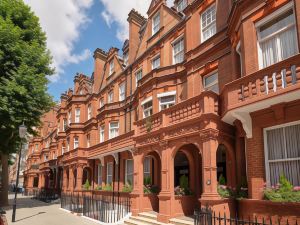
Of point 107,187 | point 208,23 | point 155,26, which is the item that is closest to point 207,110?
point 208,23

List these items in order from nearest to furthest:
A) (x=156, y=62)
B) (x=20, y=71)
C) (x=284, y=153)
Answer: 1. (x=284, y=153)
2. (x=20, y=71)
3. (x=156, y=62)

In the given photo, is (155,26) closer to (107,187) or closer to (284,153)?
(107,187)

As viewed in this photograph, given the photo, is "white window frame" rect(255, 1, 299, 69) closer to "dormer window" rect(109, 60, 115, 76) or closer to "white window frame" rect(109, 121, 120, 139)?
"white window frame" rect(109, 121, 120, 139)

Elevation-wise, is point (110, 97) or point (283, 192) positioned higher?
Result: point (110, 97)

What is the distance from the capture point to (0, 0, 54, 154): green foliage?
17.1 meters

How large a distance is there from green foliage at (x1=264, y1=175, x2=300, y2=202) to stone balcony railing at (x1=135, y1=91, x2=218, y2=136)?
3.51 m

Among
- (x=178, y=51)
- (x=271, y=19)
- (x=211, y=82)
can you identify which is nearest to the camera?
(x=271, y=19)

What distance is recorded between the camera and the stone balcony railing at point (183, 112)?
1077 cm

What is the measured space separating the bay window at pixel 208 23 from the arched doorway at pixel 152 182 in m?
7.04

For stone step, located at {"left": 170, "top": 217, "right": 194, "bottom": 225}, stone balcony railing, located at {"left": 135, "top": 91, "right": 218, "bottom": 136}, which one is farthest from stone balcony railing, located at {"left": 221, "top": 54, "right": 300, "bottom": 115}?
stone step, located at {"left": 170, "top": 217, "right": 194, "bottom": 225}

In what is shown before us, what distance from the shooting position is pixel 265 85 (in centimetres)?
851

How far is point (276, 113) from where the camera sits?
342 inches

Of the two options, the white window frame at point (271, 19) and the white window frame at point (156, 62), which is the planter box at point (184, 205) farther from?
the white window frame at point (156, 62)

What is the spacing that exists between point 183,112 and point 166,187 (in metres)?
3.34
